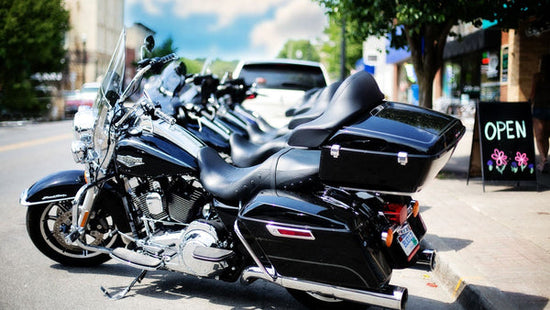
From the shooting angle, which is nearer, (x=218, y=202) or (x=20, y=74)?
(x=218, y=202)

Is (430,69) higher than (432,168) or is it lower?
higher

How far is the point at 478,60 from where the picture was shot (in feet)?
72.0

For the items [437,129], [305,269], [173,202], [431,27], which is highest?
[431,27]

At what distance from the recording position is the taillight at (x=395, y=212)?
11.2 feet

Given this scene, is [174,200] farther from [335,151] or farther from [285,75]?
[285,75]

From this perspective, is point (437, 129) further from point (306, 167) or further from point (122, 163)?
point (122, 163)

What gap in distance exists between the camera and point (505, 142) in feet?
25.9

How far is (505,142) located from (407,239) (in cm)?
506

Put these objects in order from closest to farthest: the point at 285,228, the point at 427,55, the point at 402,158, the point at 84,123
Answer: the point at 402,158, the point at 285,228, the point at 84,123, the point at 427,55

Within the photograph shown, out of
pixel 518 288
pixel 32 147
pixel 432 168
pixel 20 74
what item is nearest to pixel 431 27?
pixel 518 288

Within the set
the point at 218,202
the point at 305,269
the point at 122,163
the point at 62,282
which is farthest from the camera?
the point at 62,282

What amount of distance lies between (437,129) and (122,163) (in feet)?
7.62

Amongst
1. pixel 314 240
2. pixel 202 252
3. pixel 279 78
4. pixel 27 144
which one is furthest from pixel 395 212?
pixel 27 144

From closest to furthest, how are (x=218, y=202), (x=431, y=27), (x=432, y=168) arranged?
(x=432, y=168), (x=218, y=202), (x=431, y=27)
